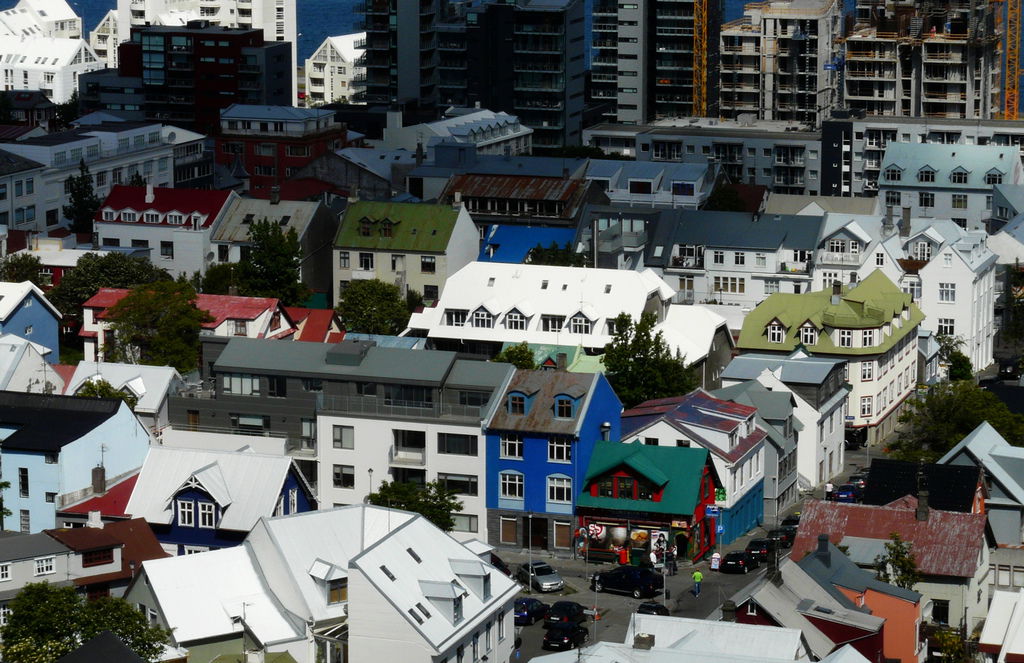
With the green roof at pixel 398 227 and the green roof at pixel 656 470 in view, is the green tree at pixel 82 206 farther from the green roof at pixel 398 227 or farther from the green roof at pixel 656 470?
the green roof at pixel 656 470

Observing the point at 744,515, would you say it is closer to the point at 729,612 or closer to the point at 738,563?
the point at 738,563

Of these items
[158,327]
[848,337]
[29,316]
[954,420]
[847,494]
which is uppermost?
[29,316]

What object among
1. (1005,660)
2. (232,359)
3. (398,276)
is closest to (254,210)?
(398,276)

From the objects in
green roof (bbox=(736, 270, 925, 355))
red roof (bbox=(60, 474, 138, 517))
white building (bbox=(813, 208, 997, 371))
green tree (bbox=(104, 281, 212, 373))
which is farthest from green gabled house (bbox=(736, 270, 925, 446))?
red roof (bbox=(60, 474, 138, 517))

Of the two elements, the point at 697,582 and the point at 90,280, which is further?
the point at 90,280

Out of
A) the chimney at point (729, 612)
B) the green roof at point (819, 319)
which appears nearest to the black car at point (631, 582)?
the chimney at point (729, 612)

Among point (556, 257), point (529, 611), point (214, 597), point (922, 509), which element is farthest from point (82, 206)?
point (922, 509)

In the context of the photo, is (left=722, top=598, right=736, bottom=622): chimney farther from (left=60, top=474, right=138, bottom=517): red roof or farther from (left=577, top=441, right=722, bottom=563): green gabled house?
(left=60, top=474, right=138, bottom=517): red roof
